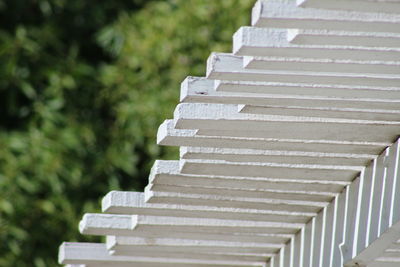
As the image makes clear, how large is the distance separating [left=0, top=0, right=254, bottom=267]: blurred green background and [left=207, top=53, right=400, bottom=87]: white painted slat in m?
5.53

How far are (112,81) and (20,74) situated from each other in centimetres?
73

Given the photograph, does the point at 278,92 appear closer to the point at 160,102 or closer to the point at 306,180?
the point at 306,180

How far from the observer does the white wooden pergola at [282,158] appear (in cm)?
254

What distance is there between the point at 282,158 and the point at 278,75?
2.25ft

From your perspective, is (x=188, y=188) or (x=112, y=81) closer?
(x=188, y=188)

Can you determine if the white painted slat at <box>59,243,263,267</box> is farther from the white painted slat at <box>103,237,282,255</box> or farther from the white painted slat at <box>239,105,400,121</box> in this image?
the white painted slat at <box>239,105,400,121</box>

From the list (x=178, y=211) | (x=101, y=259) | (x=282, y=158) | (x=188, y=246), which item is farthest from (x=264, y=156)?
(x=101, y=259)

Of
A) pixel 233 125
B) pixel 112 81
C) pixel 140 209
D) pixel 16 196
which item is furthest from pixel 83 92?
pixel 233 125

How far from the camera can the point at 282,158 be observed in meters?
3.38

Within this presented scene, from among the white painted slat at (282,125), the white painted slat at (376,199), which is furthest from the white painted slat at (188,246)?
the white painted slat at (282,125)

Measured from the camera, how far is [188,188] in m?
3.64

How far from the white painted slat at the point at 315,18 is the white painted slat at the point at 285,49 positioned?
0.12 meters

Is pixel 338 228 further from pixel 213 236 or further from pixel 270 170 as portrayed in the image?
pixel 213 236

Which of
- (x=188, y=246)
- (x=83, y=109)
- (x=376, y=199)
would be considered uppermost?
(x=83, y=109)
